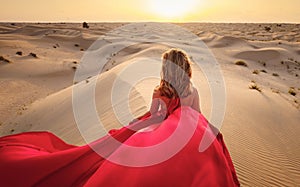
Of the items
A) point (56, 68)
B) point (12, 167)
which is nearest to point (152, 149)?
point (12, 167)

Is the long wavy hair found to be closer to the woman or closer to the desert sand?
the woman

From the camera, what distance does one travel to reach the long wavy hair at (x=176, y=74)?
379 centimetres

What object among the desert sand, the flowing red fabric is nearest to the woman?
the flowing red fabric

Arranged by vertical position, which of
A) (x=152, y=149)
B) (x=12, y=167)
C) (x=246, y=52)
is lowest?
(x=246, y=52)

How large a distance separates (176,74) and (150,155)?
1294 mm

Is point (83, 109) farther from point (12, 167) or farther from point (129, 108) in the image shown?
Answer: point (12, 167)

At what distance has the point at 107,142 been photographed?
12.0ft

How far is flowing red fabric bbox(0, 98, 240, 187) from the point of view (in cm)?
273

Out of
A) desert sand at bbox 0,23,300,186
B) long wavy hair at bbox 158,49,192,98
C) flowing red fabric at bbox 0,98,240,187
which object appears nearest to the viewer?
flowing red fabric at bbox 0,98,240,187

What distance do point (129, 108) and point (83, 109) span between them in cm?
213

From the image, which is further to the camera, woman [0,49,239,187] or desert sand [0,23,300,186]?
desert sand [0,23,300,186]

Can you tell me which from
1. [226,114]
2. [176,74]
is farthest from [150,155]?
[226,114]

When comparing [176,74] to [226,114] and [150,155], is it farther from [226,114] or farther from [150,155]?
[226,114]

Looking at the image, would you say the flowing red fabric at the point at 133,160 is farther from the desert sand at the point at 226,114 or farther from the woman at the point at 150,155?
the desert sand at the point at 226,114
